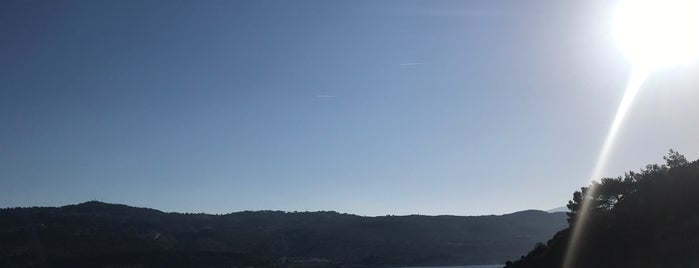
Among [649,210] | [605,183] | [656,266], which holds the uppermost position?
[605,183]

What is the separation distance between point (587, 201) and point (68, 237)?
171957 mm

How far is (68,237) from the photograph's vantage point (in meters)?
200

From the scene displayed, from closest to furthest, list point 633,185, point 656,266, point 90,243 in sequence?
point 656,266 → point 633,185 → point 90,243

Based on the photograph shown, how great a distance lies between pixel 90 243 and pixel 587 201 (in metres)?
168

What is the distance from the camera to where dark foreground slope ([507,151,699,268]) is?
4475 cm

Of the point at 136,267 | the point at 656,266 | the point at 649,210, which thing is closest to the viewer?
the point at 656,266

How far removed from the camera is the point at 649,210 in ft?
173

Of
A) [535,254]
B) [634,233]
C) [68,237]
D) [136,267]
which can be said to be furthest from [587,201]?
[68,237]

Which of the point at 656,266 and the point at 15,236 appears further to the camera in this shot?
the point at 15,236

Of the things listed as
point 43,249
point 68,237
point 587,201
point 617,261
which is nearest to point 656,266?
point 617,261

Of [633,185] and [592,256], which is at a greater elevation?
[633,185]

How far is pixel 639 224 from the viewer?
5047 centimetres

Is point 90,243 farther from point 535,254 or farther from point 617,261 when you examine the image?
point 617,261

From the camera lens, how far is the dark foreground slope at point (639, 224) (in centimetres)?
4475
